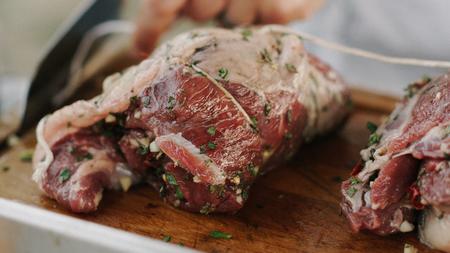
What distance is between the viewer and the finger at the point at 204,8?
10.7 feet

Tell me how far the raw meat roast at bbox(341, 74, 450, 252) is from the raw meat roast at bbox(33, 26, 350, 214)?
0.41 metres

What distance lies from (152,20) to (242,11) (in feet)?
1.68

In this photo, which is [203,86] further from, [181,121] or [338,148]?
[338,148]

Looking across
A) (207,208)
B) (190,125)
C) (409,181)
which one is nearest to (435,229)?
(409,181)

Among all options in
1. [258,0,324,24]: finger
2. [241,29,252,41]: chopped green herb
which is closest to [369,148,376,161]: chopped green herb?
[241,29,252,41]: chopped green herb

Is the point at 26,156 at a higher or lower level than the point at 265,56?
lower

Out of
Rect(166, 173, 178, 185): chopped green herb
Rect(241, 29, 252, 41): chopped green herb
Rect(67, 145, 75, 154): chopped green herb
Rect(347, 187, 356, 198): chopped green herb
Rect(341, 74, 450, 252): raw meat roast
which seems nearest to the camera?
Rect(341, 74, 450, 252): raw meat roast

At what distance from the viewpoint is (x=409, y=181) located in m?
2.06

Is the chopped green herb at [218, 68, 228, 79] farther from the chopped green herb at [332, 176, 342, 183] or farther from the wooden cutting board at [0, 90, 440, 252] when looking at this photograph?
the chopped green herb at [332, 176, 342, 183]

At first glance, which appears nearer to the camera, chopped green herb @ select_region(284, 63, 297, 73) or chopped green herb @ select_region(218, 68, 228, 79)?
chopped green herb @ select_region(218, 68, 228, 79)

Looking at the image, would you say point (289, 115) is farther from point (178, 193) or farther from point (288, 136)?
point (178, 193)

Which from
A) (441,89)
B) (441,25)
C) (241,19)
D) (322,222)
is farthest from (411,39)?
(322,222)

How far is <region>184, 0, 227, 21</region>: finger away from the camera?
327cm

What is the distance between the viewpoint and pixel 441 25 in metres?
3.50
